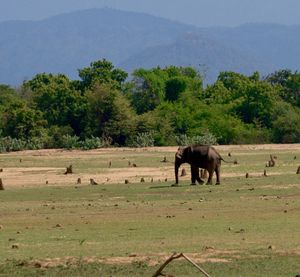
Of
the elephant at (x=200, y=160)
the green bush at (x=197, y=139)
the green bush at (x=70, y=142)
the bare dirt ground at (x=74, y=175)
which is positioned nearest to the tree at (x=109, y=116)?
the green bush at (x=70, y=142)

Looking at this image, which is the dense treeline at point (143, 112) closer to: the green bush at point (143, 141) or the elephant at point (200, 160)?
the green bush at point (143, 141)

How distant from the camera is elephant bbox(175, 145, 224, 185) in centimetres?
3688

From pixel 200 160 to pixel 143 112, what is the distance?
50787mm

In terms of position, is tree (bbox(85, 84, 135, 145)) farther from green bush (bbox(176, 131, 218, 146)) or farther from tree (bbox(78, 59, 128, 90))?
tree (bbox(78, 59, 128, 90))

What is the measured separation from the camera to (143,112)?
87.9 m

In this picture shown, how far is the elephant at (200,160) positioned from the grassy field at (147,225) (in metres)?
0.72

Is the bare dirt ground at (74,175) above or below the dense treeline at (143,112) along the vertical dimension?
below

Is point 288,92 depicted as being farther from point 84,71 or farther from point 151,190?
point 151,190

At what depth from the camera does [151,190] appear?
1324 inches

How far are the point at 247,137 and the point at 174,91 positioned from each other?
1176 centimetres

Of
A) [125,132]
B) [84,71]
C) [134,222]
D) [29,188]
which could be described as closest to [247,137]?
[125,132]

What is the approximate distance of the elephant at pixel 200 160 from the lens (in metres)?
36.9

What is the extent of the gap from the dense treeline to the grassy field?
3301cm

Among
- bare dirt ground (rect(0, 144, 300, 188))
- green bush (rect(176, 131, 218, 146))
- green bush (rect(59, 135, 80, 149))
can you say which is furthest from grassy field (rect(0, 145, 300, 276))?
green bush (rect(176, 131, 218, 146))
